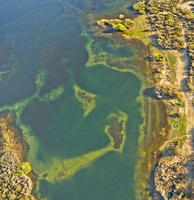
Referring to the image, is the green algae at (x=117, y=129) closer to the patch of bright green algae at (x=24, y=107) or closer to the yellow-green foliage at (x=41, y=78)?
the patch of bright green algae at (x=24, y=107)

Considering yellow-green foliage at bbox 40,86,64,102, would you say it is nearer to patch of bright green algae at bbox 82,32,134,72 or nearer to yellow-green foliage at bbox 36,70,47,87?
yellow-green foliage at bbox 36,70,47,87

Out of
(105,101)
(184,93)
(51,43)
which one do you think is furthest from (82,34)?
(184,93)

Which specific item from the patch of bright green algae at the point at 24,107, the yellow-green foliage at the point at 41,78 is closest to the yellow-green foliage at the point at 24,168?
the patch of bright green algae at the point at 24,107

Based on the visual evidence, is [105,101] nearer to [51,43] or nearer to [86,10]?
[51,43]

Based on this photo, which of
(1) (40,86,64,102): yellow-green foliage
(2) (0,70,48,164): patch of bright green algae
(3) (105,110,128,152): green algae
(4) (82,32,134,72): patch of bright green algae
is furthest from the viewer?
(4) (82,32,134,72): patch of bright green algae

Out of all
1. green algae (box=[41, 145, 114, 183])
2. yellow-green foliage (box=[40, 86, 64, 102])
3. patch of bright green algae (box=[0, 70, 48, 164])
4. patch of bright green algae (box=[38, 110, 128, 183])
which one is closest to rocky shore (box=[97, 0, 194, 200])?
patch of bright green algae (box=[38, 110, 128, 183])

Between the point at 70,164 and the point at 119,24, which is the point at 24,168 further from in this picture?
the point at 119,24
